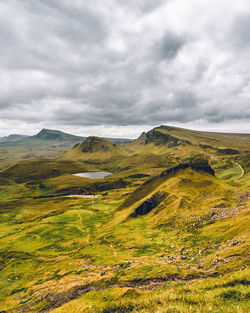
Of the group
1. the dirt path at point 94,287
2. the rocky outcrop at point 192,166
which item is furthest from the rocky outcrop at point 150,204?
the dirt path at point 94,287

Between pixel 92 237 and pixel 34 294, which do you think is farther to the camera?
pixel 92 237

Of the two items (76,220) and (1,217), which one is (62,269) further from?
(1,217)

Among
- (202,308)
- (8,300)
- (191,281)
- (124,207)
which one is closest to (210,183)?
(124,207)

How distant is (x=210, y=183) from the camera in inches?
3900

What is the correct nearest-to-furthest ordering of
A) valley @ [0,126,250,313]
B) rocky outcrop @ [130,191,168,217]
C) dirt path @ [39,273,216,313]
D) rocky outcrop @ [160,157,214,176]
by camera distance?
valley @ [0,126,250,313], dirt path @ [39,273,216,313], rocky outcrop @ [130,191,168,217], rocky outcrop @ [160,157,214,176]

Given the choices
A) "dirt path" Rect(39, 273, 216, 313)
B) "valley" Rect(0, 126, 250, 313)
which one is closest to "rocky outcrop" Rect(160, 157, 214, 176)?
"valley" Rect(0, 126, 250, 313)

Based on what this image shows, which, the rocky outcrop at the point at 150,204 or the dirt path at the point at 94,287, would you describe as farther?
the rocky outcrop at the point at 150,204

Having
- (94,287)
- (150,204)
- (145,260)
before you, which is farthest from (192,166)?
(94,287)

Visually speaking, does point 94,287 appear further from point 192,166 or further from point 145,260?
point 192,166

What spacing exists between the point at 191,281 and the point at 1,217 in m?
160

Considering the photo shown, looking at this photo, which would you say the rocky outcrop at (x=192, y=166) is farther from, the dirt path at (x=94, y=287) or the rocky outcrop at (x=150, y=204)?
the dirt path at (x=94, y=287)

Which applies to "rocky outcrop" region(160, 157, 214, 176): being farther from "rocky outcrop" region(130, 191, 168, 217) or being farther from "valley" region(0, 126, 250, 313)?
"rocky outcrop" region(130, 191, 168, 217)

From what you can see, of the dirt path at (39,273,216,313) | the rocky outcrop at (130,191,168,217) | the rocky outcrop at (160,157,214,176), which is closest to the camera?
the dirt path at (39,273,216,313)

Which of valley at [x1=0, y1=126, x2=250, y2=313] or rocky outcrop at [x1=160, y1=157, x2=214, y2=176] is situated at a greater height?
rocky outcrop at [x1=160, y1=157, x2=214, y2=176]
